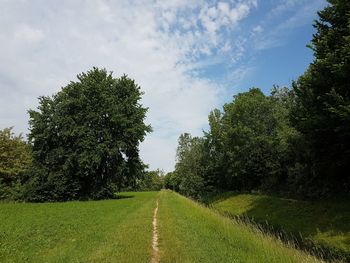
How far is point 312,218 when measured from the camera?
2783cm

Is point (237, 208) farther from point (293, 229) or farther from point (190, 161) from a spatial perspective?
point (190, 161)

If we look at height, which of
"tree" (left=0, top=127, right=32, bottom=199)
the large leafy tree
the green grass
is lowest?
the green grass

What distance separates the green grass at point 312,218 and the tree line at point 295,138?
A: 8.00ft

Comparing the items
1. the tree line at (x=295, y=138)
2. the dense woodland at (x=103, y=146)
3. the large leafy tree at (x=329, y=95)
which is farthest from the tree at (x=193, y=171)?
the large leafy tree at (x=329, y=95)

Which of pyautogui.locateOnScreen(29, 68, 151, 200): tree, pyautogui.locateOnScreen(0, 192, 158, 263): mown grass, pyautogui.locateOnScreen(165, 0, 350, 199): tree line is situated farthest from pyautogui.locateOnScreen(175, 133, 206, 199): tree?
pyautogui.locateOnScreen(0, 192, 158, 263): mown grass

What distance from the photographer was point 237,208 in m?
46.6

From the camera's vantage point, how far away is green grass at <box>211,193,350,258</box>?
22.0 m

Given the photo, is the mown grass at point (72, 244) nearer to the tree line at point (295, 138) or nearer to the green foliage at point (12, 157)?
the tree line at point (295, 138)

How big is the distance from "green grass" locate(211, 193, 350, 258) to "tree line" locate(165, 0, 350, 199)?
2.44m

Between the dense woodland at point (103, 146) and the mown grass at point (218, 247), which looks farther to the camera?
the dense woodland at point (103, 146)

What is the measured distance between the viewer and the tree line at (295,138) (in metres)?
22.9

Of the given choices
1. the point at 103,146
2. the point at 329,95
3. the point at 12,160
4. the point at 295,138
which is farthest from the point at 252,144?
the point at 12,160

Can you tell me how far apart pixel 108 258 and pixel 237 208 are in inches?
1449

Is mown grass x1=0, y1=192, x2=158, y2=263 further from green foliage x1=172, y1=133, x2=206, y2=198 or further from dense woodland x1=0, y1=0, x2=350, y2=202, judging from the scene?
green foliage x1=172, y1=133, x2=206, y2=198
